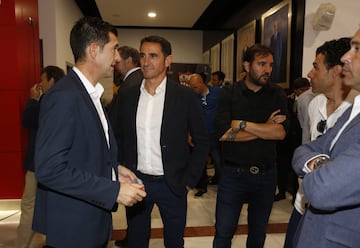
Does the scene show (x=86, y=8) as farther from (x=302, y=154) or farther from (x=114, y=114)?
(x=302, y=154)

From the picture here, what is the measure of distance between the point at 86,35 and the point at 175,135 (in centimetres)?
91

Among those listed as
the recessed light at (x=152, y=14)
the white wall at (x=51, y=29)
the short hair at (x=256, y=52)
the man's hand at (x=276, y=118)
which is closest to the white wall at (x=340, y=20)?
the short hair at (x=256, y=52)

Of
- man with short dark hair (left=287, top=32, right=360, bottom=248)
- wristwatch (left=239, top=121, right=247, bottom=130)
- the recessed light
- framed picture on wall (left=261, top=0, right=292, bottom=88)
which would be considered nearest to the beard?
wristwatch (left=239, top=121, right=247, bottom=130)

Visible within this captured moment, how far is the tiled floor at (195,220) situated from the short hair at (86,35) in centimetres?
221

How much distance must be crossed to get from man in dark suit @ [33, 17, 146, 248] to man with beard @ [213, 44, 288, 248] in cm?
94

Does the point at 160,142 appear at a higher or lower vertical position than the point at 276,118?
lower

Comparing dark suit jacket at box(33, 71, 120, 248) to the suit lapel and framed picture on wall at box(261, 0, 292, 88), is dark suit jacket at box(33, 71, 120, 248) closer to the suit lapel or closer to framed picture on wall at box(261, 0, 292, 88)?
the suit lapel

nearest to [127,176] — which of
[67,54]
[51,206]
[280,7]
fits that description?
[51,206]

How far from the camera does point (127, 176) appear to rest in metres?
1.74

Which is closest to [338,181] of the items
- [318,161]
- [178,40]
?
[318,161]

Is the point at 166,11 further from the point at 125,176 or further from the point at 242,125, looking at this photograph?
the point at 125,176

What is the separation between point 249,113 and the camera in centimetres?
230

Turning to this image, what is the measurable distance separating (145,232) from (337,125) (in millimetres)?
1425

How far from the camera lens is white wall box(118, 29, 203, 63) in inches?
407
